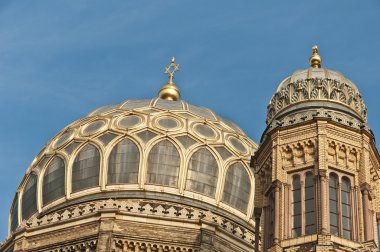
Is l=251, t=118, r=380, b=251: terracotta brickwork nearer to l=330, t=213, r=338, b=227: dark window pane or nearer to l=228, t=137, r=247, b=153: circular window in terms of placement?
l=330, t=213, r=338, b=227: dark window pane

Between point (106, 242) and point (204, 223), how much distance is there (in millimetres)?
2812

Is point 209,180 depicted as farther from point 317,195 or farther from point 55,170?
point 317,195

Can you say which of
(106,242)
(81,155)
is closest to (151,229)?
(106,242)

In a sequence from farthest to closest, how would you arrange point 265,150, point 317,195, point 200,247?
point 200,247
point 265,150
point 317,195

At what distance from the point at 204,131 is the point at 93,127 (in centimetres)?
353

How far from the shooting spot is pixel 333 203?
2931 centimetres

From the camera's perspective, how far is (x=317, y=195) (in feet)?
95.2

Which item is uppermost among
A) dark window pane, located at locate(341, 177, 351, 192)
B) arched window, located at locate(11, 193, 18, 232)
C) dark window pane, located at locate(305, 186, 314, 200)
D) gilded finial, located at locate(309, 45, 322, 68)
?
gilded finial, located at locate(309, 45, 322, 68)

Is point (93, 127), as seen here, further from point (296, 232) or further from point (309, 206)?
point (296, 232)

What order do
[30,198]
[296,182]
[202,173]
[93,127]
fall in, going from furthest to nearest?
[93,127] < [30,198] < [202,173] < [296,182]

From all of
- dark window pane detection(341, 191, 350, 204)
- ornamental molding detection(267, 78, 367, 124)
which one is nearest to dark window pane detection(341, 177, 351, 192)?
dark window pane detection(341, 191, 350, 204)

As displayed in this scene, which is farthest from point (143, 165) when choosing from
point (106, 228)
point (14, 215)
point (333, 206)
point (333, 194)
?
point (333, 206)

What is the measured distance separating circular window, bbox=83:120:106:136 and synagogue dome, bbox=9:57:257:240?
3 centimetres

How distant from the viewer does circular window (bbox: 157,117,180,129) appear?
124ft
